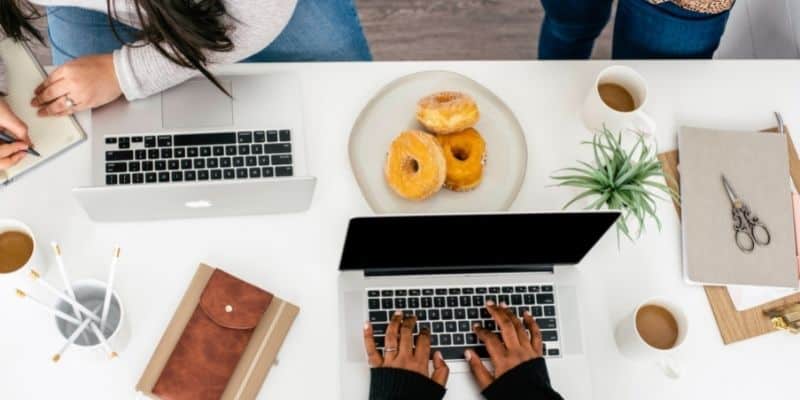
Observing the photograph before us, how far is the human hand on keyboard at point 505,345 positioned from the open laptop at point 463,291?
2 centimetres

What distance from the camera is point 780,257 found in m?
1.05

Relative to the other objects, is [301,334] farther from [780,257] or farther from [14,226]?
[780,257]

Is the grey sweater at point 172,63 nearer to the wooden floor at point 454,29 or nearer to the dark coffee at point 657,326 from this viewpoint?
the dark coffee at point 657,326

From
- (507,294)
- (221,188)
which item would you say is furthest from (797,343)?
(221,188)

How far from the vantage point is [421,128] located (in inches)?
41.6

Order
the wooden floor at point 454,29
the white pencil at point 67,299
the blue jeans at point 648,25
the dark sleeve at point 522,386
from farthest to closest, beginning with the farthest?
the wooden floor at point 454,29, the blue jeans at point 648,25, the dark sleeve at point 522,386, the white pencil at point 67,299

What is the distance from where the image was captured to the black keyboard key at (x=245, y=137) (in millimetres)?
1020

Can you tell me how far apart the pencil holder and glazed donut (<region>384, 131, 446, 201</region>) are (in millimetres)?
406

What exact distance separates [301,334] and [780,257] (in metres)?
0.72

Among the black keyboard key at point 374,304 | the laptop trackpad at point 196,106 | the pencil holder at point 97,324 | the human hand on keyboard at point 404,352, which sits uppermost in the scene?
the laptop trackpad at point 196,106

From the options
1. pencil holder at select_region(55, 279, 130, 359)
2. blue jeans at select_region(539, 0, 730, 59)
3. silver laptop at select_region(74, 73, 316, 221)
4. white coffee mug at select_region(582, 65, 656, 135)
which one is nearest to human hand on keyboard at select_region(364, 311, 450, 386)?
silver laptop at select_region(74, 73, 316, 221)

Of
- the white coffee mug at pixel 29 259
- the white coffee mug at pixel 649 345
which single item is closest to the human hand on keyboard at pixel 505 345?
the white coffee mug at pixel 649 345

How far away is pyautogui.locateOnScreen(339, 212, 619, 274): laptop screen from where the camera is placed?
2.82ft

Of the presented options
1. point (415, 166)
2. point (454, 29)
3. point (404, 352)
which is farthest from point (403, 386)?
point (454, 29)
